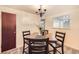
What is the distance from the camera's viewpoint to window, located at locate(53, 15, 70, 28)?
436 centimetres

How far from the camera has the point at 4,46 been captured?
138 inches

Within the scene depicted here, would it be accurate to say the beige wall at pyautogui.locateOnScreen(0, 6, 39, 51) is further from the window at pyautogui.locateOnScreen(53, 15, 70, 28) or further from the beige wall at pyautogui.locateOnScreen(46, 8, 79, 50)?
the beige wall at pyautogui.locateOnScreen(46, 8, 79, 50)

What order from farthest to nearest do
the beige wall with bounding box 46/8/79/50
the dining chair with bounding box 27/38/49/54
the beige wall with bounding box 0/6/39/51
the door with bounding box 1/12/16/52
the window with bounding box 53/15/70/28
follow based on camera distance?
the window with bounding box 53/15/70/28, the beige wall with bounding box 0/6/39/51, the beige wall with bounding box 46/8/79/50, the door with bounding box 1/12/16/52, the dining chair with bounding box 27/38/49/54

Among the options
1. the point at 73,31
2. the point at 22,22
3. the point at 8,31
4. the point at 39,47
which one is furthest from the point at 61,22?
the point at 39,47

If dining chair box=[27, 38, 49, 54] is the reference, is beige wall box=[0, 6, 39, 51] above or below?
above

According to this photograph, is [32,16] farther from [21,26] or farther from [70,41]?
[70,41]

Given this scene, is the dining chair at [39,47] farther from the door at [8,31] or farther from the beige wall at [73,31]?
the beige wall at [73,31]

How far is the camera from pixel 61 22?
183 inches

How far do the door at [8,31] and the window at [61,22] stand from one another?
184cm

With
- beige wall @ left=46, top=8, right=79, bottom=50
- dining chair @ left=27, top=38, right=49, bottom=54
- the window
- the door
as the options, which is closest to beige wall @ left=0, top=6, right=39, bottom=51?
the door

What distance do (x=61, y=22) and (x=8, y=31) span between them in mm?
2223

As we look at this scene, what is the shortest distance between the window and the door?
184cm

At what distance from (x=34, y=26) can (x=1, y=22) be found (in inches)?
61.9
